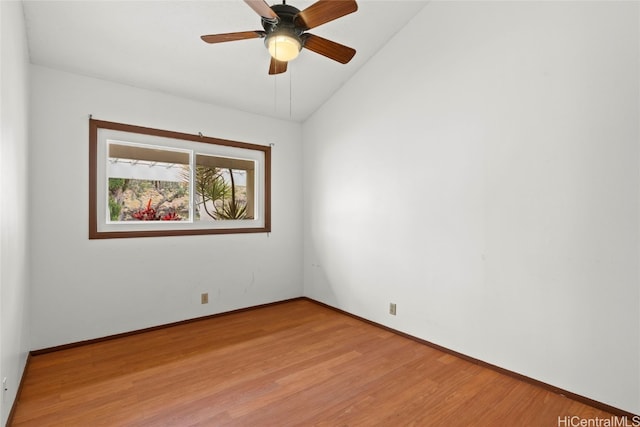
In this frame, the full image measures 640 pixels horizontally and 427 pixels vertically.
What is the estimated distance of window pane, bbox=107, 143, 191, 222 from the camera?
323 centimetres

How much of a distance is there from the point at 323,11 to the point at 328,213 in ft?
8.45

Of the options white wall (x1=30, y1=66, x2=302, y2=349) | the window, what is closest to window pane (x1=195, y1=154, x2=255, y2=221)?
the window

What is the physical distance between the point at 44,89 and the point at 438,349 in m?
4.18

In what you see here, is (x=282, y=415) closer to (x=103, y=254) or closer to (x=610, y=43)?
(x=103, y=254)

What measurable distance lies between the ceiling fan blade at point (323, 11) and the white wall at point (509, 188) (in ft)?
4.53

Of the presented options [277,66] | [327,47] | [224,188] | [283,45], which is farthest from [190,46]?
[224,188]

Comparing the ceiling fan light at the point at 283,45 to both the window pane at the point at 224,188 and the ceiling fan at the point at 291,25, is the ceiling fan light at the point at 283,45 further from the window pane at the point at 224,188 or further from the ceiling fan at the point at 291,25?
the window pane at the point at 224,188

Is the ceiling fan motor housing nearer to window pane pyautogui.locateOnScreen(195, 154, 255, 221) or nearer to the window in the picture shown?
the window

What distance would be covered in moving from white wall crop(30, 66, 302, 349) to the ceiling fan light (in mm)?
1831

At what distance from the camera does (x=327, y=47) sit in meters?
2.34

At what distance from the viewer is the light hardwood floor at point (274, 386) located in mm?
1923

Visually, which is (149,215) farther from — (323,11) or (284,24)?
(323,11)

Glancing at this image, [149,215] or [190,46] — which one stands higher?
[190,46]

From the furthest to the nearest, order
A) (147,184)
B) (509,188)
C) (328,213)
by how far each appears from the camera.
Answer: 1. (328,213)
2. (147,184)
3. (509,188)
